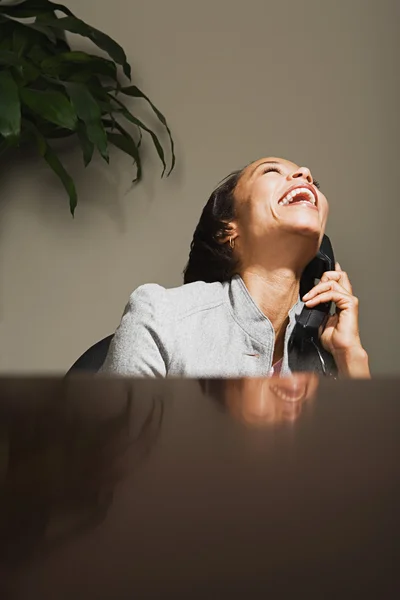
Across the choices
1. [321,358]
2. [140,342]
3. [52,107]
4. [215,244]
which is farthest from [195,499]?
[52,107]

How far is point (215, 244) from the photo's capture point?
58.2 inches

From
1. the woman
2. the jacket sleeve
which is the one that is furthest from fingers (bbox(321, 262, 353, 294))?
the jacket sleeve

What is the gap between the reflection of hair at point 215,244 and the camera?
1457 millimetres

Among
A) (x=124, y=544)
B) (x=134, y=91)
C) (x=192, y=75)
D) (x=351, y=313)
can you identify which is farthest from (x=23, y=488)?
(x=192, y=75)

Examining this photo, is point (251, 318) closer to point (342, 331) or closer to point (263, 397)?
point (342, 331)

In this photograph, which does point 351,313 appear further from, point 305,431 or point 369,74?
point 305,431

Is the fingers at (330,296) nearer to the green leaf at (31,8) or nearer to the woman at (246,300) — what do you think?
the woman at (246,300)

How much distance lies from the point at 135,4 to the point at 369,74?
29.0 inches

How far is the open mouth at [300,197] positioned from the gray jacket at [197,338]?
0.64 feet

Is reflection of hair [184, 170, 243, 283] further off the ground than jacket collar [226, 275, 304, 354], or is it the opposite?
reflection of hair [184, 170, 243, 283]

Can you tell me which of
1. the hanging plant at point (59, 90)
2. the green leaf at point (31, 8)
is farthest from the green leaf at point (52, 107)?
the green leaf at point (31, 8)

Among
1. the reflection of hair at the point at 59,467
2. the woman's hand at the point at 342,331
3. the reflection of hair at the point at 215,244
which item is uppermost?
the reflection of hair at the point at 59,467

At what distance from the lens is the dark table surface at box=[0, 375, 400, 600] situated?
8 cm

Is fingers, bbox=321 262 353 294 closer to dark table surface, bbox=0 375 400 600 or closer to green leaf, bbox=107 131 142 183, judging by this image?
green leaf, bbox=107 131 142 183
